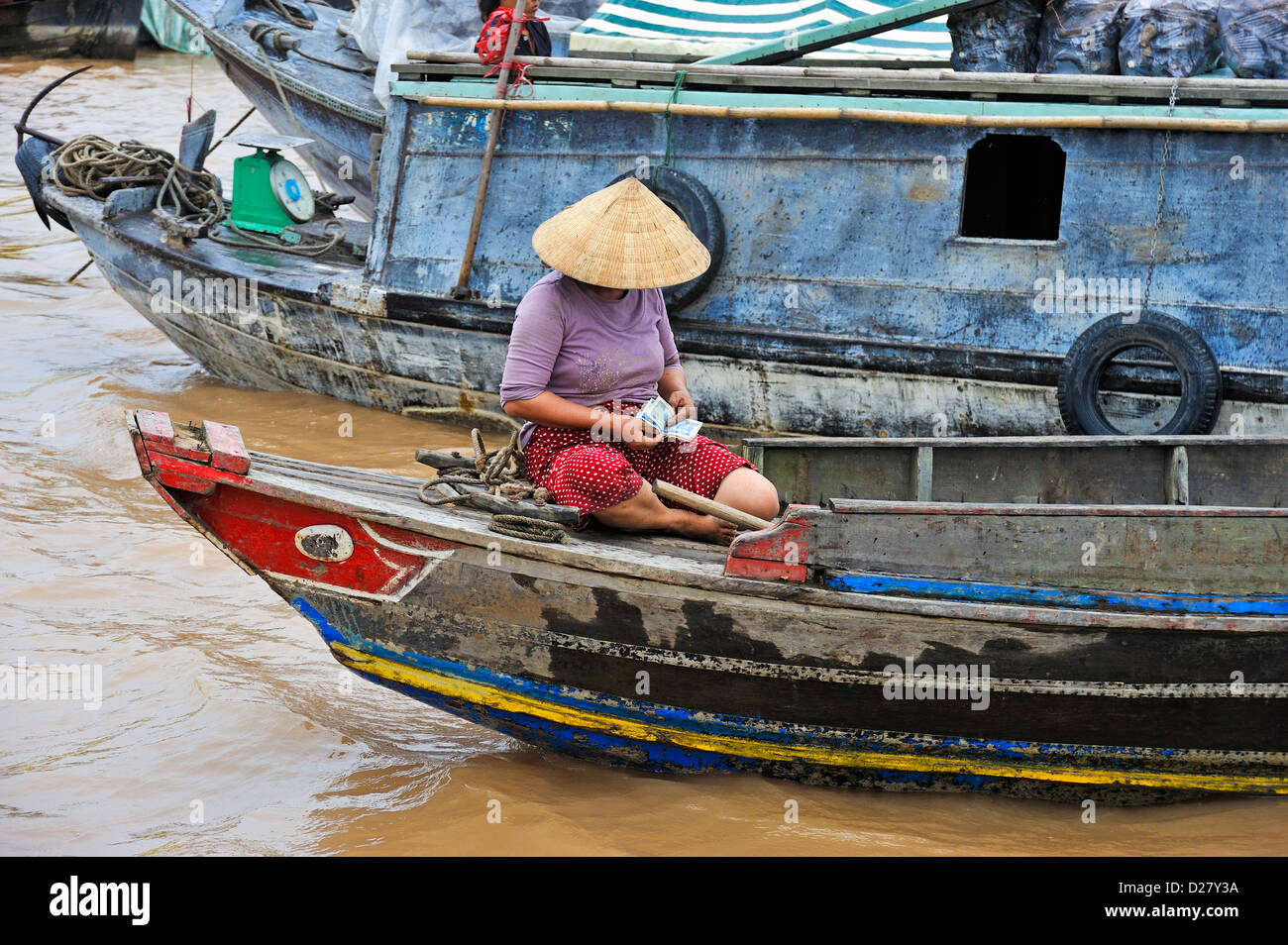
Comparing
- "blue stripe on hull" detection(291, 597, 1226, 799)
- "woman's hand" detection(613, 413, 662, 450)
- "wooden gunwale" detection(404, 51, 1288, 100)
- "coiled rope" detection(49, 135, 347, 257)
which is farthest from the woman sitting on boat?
"coiled rope" detection(49, 135, 347, 257)

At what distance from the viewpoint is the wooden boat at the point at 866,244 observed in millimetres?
5316

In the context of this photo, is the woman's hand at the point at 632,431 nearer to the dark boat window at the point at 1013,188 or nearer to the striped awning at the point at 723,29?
the dark boat window at the point at 1013,188

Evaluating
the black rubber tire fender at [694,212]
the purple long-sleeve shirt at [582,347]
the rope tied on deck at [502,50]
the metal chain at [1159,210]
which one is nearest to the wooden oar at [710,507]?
the purple long-sleeve shirt at [582,347]

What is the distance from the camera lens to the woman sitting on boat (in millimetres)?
3840

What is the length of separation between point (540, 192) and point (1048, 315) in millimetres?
2432

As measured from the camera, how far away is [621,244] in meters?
3.85

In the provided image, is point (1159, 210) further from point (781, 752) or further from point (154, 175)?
point (154, 175)

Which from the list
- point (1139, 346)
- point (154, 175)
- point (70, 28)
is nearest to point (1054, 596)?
point (1139, 346)

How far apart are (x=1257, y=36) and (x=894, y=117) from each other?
151 cm

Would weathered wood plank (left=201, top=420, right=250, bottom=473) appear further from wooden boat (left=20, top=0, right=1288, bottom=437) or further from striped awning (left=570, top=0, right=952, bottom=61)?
striped awning (left=570, top=0, right=952, bottom=61)

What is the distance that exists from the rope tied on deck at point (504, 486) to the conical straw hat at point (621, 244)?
25.1 inches

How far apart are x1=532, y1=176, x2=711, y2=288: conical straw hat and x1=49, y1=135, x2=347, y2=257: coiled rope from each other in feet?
13.3

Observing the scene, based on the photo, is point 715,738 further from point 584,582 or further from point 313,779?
point 313,779

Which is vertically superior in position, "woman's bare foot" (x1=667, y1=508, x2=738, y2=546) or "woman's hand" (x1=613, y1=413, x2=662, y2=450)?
"woman's hand" (x1=613, y1=413, x2=662, y2=450)
